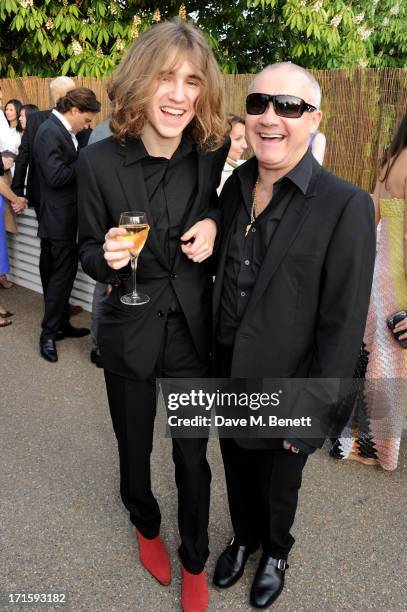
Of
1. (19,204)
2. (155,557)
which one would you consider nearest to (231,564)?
(155,557)

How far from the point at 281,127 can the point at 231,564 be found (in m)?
1.88

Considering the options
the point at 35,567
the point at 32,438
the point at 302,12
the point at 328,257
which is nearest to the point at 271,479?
the point at 328,257

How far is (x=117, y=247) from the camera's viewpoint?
1558 millimetres

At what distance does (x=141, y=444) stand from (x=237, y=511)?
591 mm

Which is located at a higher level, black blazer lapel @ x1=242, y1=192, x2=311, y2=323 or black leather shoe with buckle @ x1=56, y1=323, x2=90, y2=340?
black blazer lapel @ x1=242, y1=192, x2=311, y2=323

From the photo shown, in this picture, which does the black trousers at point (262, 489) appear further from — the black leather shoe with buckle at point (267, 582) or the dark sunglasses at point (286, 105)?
the dark sunglasses at point (286, 105)

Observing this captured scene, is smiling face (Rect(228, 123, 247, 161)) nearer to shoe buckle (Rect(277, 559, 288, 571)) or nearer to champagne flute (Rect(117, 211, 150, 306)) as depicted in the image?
champagne flute (Rect(117, 211, 150, 306))

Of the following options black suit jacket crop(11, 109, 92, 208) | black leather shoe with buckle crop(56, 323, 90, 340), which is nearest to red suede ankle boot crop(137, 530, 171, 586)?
black leather shoe with buckle crop(56, 323, 90, 340)

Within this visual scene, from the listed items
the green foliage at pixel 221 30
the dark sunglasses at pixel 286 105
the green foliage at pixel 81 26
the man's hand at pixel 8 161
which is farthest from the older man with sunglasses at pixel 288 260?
the green foliage at pixel 81 26

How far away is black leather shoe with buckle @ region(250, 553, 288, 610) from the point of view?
217 cm

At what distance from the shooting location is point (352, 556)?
8.04 ft

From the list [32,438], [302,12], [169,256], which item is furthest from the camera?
[302,12]

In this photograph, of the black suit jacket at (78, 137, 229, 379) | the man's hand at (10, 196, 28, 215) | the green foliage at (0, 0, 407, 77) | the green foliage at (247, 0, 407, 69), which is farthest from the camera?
the green foliage at (0, 0, 407, 77)

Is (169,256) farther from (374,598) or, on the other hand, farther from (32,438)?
(32,438)
